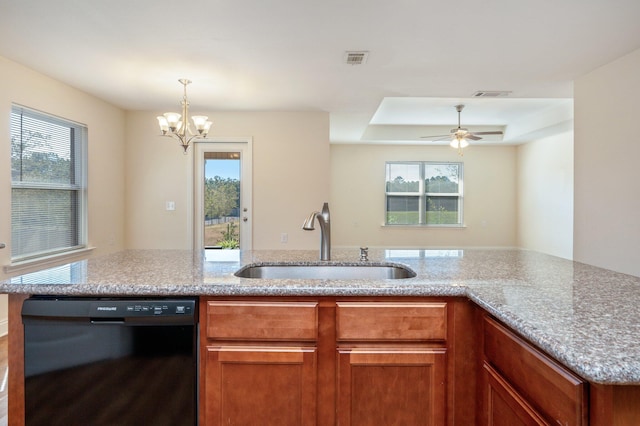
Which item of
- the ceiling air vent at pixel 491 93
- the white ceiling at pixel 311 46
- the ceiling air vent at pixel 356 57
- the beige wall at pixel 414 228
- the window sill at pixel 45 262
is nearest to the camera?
the white ceiling at pixel 311 46

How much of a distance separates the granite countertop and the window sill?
1.94 metres

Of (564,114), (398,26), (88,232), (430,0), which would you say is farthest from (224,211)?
(564,114)

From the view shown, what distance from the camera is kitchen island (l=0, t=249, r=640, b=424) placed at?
80cm

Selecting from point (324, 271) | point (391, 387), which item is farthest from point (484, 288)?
point (324, 271)

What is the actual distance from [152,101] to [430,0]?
3562 mm

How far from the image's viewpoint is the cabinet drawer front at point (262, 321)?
4.39 feet

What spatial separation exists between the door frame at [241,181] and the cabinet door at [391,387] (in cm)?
378

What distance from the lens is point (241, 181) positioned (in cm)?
496

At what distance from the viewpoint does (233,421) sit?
1.33 meters

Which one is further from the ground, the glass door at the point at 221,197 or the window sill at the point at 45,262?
the glass door at the point at 221,197

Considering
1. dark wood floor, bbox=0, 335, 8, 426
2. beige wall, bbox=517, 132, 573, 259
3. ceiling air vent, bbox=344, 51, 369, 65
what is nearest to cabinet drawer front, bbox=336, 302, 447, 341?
dark wood floor, bbox=0, 335, 8, 426

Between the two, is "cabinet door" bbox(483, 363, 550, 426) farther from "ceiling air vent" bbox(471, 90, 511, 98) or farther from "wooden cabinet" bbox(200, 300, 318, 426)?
"ceiling air vent" bbox(471, 90, 511, 98)

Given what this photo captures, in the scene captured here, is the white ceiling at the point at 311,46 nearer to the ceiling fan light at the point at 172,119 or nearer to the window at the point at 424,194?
the ceiling fan light at the point at 172,119

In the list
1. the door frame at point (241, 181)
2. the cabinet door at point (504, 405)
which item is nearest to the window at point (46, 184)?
the door frame at point (241, 181)
